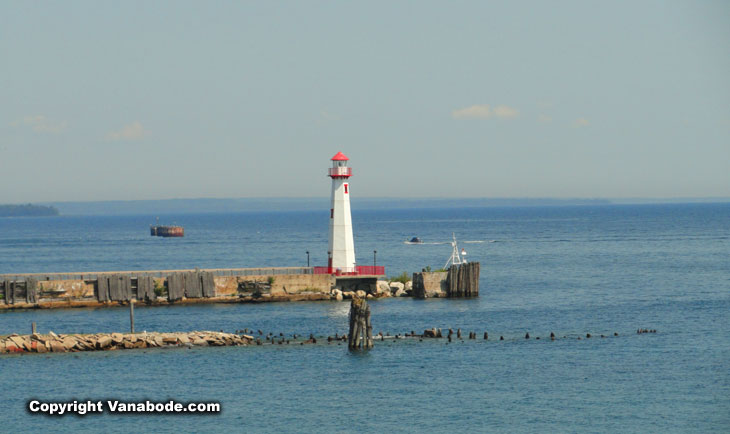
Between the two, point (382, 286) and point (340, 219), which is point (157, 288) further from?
point (382, 286)

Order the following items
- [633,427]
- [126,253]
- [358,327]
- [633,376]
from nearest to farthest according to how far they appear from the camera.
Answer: [633,427] < [633,376] < [358,327] < [126,253]

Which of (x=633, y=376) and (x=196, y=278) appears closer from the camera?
(x=633, y=376)

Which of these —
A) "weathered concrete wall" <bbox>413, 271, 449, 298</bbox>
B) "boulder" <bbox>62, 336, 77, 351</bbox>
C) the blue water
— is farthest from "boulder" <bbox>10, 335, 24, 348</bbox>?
"weathered concrete wall" <bbox>413, 271, 449, 298</bbox>

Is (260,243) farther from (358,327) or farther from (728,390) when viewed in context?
(728,390)

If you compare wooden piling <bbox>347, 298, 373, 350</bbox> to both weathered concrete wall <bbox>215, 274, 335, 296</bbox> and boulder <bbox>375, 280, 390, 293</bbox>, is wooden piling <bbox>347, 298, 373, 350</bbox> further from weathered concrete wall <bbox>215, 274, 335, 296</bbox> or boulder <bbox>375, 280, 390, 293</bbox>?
boulder <bbox>375, 280, 390, 293</bbox>

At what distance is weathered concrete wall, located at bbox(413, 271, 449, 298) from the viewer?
74900 mm

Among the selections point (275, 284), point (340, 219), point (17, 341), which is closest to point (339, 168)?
point (340, 219)

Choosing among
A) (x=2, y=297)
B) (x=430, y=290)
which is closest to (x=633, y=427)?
(x=430, y=290)

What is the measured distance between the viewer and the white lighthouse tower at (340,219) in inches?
2825

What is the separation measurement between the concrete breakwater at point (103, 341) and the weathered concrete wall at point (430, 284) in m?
24.2

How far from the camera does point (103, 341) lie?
168 ft

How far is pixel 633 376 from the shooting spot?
1818 inches

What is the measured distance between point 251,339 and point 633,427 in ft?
74.1

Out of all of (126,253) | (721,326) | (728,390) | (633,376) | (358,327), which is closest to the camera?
(728,390)
